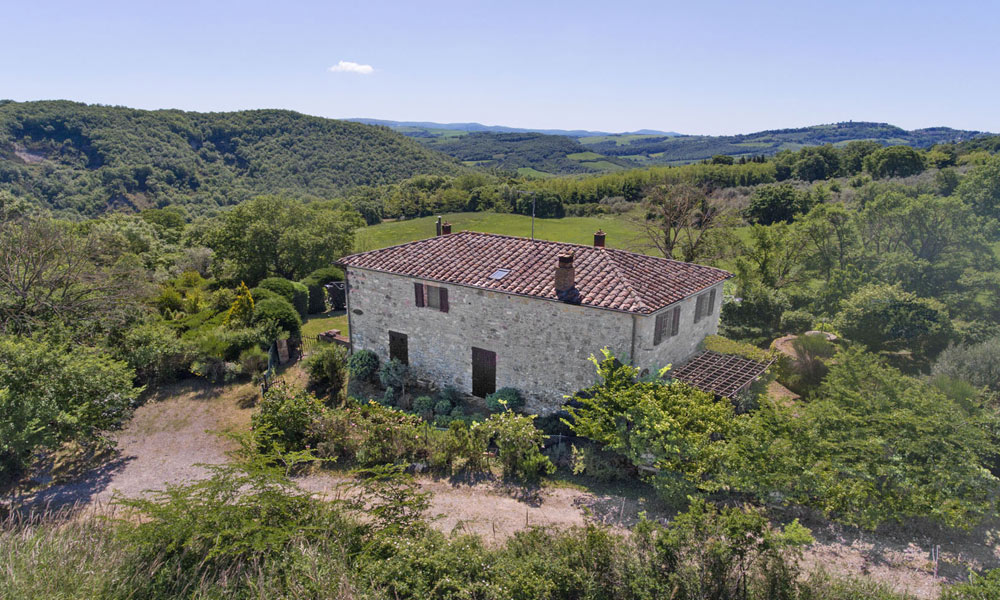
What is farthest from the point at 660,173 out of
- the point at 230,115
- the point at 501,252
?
the point at 230,115

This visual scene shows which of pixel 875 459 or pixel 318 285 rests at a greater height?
pixel 875 459

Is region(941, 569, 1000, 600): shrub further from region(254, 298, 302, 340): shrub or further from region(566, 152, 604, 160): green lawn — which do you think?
region(566, 152, 604, 160): green lawn

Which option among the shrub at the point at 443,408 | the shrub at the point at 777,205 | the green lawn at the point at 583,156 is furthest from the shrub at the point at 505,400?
the green lawn at the point at 583,156

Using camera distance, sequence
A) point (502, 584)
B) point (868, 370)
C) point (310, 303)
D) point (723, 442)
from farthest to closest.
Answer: point (310, 303) < point (868, 370) < point (723, 442) < point (502, 584)

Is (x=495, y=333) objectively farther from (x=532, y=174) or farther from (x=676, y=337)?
(x=532, y=174)

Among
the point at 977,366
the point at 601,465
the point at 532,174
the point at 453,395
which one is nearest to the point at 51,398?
the point at 453,395

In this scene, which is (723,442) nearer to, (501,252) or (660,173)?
(501,252)
